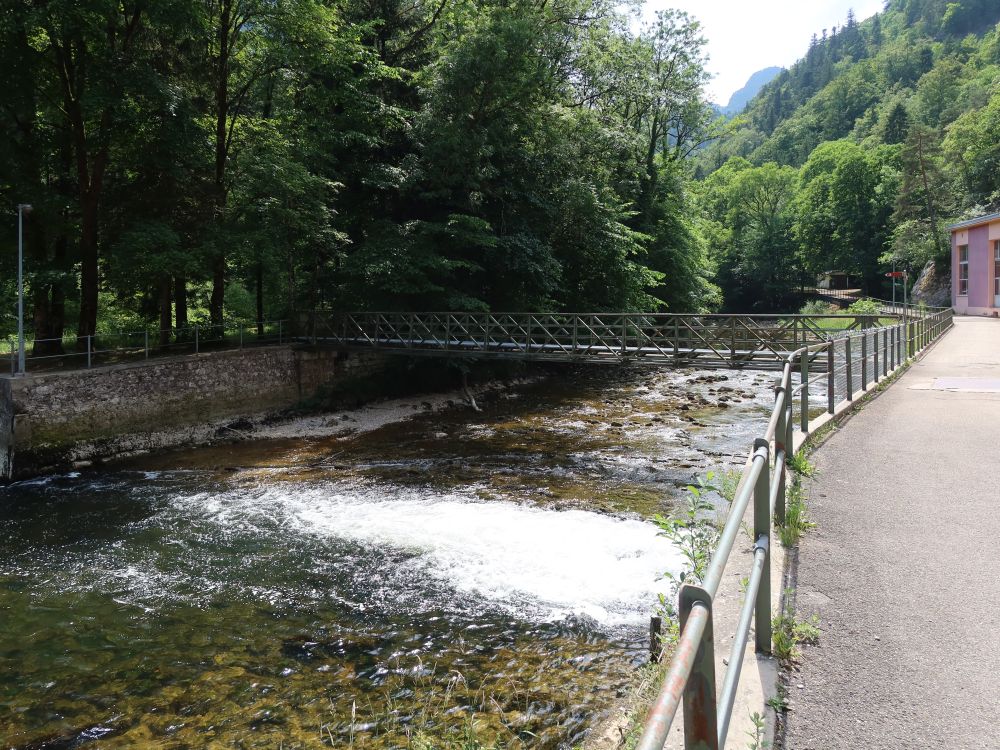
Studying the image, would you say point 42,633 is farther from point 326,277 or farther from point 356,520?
Result: point 326,277

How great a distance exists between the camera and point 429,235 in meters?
22.6

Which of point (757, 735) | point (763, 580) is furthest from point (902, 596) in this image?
point (757, 735)

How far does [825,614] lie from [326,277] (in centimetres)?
2250

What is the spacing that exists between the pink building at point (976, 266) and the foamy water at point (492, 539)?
45.0 m

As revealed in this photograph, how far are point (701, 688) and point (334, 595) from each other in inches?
273

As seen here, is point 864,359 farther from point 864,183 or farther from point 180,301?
point 864,183

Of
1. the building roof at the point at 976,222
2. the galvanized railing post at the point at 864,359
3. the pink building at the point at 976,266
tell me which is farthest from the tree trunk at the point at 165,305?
the building roof at the point at 976,222

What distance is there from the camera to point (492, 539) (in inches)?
380

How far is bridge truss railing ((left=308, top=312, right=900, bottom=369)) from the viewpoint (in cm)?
1570

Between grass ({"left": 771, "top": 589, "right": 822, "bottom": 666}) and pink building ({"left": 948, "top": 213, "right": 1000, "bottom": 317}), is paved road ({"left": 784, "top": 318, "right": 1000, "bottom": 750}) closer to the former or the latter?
grass ({"left": 771, "top": 589, "right": 822, "bottom": 666})

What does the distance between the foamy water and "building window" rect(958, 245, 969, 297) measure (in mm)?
50025

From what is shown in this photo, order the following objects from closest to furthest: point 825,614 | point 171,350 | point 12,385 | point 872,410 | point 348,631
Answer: point 825,614 → point 348,631 → point 872,410 → point 12,385 → point 171,350

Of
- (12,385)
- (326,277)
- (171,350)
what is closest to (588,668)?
(12,385)

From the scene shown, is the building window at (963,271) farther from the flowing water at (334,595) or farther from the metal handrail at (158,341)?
the metal handrail at (158,341)
